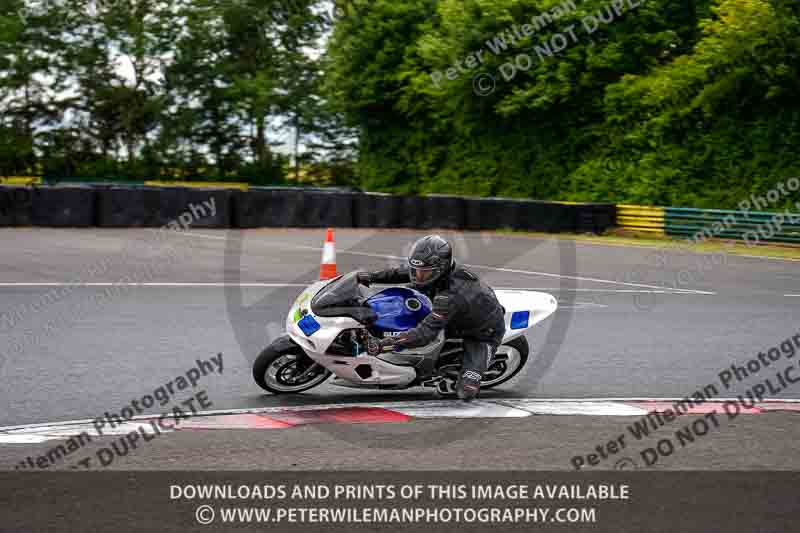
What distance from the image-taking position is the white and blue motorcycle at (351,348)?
815 cm

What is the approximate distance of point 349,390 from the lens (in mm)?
9039

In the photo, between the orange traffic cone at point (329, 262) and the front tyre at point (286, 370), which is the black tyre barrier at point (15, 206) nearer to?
the orange traffic cone at point (329, 262)

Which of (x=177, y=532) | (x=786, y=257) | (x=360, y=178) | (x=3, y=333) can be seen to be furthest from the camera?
(x=360, y=178)

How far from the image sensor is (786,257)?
85.0 ft

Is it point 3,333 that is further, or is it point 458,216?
point 458,216

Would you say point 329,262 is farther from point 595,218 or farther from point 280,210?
point 595,218

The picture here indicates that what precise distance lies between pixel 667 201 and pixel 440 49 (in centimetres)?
1159

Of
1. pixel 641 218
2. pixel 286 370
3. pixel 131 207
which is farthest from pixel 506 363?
pixel 641 218

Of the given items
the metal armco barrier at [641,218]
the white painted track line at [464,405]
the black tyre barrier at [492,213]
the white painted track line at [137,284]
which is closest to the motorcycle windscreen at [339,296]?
the white painted track line at [464,405]

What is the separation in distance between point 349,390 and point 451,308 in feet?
4.56

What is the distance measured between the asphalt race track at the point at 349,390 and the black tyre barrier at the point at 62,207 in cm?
435

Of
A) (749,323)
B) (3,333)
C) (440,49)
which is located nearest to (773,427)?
(749,323)

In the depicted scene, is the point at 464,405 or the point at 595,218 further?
the point at 595,218

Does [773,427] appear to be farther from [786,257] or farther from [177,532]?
[786,257]
